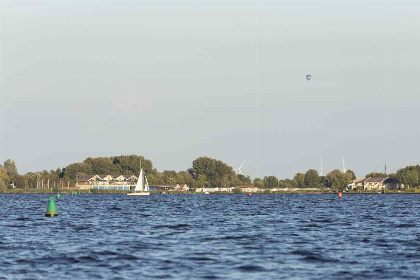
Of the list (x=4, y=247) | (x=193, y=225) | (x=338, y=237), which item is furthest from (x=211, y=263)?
(x=193, y=225)

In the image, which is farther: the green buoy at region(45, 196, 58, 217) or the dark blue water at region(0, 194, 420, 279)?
the green buoy at region(45, 196, 58, 217)

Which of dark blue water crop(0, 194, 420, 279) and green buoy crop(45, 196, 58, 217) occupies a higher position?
green buoy crop(45, 196, 58, 217)

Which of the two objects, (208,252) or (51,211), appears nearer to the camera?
(208,252)

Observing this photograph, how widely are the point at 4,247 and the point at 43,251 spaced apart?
3.92 m

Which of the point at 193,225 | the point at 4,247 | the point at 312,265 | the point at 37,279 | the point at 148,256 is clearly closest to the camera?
the point at 37,279

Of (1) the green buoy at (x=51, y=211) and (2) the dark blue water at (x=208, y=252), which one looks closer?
(2) the dark blue water at (x=208, y=252)

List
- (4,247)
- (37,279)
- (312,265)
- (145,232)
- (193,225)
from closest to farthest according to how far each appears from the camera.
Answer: (37,279)
(312,265)
(4,247)
(145,232)
(193,225)

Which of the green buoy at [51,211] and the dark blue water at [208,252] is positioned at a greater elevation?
the green buoy at [51,211]

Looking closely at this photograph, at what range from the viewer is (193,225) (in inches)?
2692

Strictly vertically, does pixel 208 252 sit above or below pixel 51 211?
below

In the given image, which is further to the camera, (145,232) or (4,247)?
(145,232)

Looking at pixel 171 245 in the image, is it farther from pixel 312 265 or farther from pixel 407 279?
pixel 407 279

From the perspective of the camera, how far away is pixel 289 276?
34.4 meters

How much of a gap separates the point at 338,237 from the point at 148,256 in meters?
19.6
